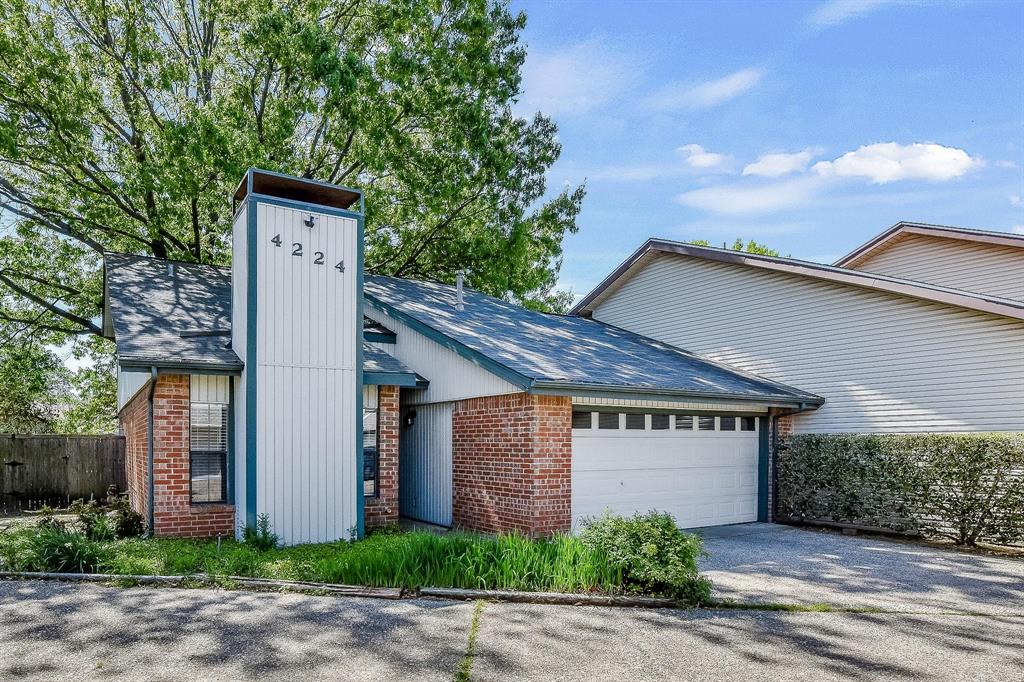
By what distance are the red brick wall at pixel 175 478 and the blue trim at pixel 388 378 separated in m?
2.51

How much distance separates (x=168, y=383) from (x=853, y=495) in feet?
34.5

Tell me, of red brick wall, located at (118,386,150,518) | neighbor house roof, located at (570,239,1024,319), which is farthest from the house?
neighbor house roof, located at (570,239,1024,319)

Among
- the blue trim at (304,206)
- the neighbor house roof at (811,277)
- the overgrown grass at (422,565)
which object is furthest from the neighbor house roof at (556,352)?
the overgrown grass at (422,565)

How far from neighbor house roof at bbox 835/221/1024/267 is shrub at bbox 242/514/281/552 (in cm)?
1495

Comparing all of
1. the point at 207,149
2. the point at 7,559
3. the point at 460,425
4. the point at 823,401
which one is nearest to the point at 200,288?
the point at 207,149

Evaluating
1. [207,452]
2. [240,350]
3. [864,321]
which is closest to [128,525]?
[207,452]

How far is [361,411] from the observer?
1091 centimetres

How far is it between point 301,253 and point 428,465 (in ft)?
14.2

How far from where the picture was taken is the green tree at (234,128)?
17.4m

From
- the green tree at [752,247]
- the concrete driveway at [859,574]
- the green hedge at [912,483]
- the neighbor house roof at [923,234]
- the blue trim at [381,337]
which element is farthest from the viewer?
the green tree at [752,247]

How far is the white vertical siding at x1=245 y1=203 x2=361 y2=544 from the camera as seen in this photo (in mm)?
10133

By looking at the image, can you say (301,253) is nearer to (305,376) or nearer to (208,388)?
(305,376)

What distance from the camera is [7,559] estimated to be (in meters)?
7.79

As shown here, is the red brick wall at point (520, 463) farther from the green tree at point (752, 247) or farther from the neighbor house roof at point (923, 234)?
the green tree at point (752, 247)
